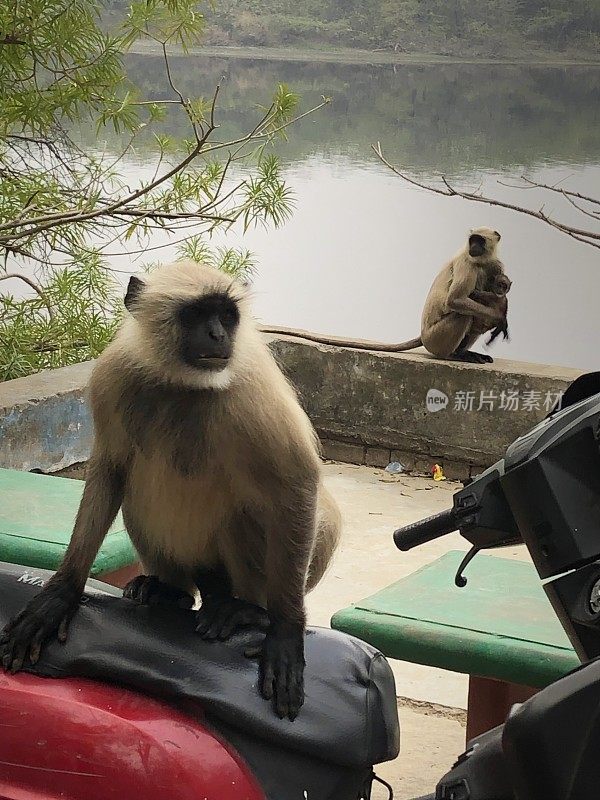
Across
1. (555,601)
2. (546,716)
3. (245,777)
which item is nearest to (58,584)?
(245,777)

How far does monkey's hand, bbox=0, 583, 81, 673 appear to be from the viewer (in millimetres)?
1824

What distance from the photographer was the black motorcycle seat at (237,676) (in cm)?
165

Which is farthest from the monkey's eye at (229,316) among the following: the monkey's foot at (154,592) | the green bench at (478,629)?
the green bench at (478,629)

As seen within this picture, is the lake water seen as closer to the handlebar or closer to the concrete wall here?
the concrete wall

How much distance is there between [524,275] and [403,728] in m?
4.74

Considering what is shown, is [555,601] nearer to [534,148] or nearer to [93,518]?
[93,518]

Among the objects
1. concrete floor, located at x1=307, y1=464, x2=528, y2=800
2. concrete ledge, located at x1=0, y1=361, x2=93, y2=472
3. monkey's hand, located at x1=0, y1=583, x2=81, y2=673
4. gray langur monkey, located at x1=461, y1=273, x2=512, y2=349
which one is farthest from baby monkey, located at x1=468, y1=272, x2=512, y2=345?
monkey's hand, located at x1=0, y1=583, x2=81, y2=673

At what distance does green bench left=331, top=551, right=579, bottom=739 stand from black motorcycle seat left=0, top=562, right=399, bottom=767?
1.76 ft

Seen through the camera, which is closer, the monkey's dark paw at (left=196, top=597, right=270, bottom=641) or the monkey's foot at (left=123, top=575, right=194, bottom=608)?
the monkey's dark paw at (left=196, top=597, right=270, bottom=641)

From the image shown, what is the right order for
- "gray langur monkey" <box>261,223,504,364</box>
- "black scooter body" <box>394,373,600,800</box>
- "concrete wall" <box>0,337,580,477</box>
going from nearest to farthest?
1. "black scooter body" <box>394,373,600,800</box>
2. "concrete wall" <box>0,337,580,477</box>
3. "gray langur monkey" <box>261,223,504,364</box>

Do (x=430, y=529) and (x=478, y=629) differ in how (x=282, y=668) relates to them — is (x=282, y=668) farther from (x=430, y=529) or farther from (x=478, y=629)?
(x=478, y=629)

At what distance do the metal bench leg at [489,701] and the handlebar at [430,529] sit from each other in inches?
50.5

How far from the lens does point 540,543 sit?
4.27ft

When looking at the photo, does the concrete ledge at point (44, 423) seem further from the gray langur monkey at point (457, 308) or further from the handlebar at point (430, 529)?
the handlebar at point (430, 529)
